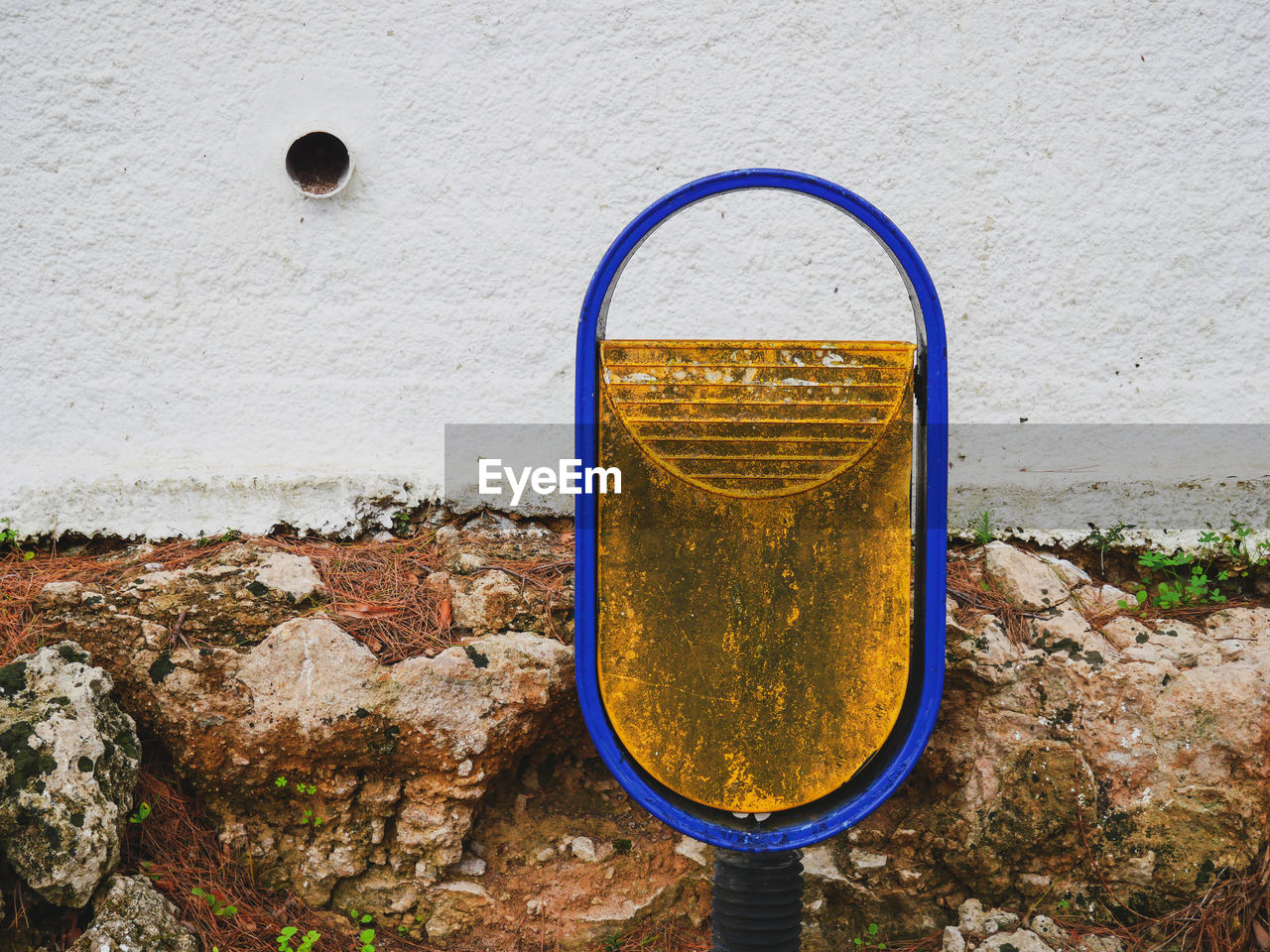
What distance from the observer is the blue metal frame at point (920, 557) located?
146 cm

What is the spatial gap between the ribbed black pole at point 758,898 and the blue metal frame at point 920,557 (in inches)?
5.8

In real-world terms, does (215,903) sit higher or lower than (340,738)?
lower

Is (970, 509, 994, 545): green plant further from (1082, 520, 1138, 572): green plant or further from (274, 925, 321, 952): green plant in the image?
(274, 925, 321, 952): green plant

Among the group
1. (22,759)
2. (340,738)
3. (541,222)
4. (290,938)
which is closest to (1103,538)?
(541,222)

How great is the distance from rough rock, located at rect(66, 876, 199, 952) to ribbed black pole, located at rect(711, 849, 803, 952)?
3.82 feet

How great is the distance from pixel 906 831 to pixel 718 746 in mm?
841

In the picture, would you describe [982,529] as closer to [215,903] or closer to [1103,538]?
[1103,538]

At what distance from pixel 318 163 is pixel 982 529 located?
2.32m

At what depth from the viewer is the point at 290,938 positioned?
77.2 inches

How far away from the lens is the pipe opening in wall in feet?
8.50

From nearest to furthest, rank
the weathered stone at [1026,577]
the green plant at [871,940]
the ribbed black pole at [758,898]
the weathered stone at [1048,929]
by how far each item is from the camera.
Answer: the ribbed black pole at [758,898]
the weathered stone at [1048,929]
the green plant at [871,940]
the weathered stone at [1026,577]

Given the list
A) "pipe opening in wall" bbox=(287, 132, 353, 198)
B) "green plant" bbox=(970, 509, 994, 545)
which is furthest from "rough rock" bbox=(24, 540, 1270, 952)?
"pipe opening in wall" bbox=(287, 132, 353, 198)

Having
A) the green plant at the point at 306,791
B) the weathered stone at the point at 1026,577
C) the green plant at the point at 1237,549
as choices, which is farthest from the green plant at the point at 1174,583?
the green plant at the point at 306,791

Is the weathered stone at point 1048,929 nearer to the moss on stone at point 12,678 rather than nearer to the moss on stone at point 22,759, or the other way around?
the moss on stone at point 22,759
